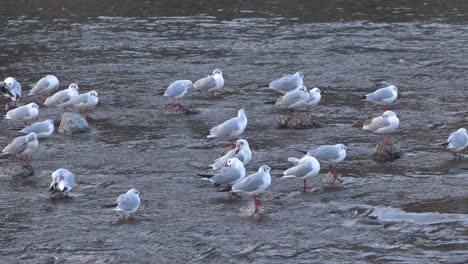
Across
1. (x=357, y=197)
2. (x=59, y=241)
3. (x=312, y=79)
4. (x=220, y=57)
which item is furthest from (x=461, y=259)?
(x=220, y=57)

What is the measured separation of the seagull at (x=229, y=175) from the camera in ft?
43.8

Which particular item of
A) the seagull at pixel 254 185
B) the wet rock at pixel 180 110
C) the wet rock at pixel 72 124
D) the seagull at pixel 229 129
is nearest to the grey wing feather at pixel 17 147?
the wet rock at pixel 72 124

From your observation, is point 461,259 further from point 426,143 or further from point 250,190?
point 426,143

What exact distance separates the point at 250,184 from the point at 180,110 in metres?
5.46

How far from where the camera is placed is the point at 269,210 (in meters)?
12.8

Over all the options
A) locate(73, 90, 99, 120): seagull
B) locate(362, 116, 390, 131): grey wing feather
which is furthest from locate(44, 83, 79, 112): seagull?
locate(362, 116, 390, 131): grey wing feather

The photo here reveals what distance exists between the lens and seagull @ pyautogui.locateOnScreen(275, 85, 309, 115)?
17578 millimetres

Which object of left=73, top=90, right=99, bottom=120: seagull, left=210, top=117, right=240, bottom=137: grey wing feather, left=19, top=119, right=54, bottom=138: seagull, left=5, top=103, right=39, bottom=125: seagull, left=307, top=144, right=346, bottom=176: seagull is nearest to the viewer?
left=307, top=144, right=346, bottom=176: seagull

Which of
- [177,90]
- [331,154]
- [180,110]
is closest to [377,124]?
[331,154]

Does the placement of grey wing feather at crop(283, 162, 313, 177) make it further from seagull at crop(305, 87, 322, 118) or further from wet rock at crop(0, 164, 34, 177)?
seagull at crop(305, 87, 322, 118)

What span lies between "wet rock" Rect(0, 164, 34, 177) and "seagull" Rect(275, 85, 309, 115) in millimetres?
5146

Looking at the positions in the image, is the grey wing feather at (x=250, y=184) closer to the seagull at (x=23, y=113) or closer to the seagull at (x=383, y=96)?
the seagull at (x=383, y=96)

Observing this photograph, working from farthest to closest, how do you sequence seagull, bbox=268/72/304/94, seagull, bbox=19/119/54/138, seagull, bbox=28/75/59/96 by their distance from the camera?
seagull, bbox=28/75/59/96 < seagull, bbox=268/72/304/94 < seagull, bbox=19/119/54/138

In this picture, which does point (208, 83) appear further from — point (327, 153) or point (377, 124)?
point (327, 153)
